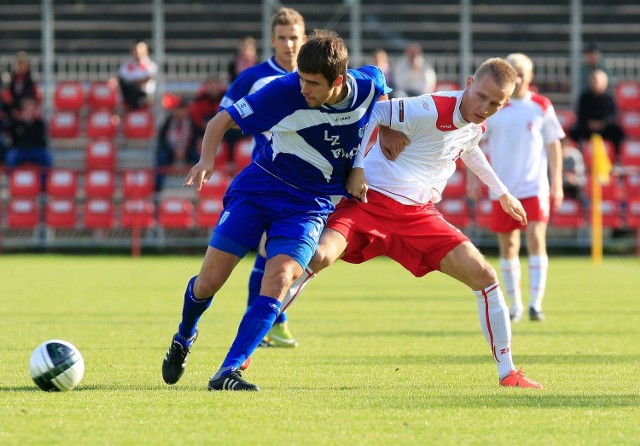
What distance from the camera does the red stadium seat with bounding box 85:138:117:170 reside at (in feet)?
74.7

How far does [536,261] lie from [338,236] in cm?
494

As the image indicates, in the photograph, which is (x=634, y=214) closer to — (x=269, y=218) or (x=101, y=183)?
(x=101, y=183)

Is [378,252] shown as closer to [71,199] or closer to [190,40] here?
[71,199]

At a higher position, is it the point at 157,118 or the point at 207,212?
the point at 157,118

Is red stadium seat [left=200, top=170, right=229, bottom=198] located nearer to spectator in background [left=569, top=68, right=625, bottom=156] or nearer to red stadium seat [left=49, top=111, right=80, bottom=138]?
red stadium seat [left=49, top=111, right=80, bottom=138]

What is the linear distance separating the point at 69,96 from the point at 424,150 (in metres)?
17.3

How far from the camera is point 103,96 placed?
76.5ft

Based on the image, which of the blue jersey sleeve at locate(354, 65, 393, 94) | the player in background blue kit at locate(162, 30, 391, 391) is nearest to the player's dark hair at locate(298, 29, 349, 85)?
the player in background blue kit at locate(162, 30, 391, 391)

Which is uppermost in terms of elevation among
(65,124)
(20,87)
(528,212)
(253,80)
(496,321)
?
(253,80)

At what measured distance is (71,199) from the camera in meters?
22.1

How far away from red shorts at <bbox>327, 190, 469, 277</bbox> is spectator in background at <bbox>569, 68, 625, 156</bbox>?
1486 centimetres

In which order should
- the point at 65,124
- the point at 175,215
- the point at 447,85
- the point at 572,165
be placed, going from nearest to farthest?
the point at 572,165
the point at 175,215
the point at 447,85
the point at 65,124

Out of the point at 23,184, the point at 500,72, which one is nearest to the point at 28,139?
the point at 23,184

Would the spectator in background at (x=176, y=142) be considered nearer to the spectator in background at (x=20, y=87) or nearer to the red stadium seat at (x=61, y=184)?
the red stadium seat at (x=61, y=184)
